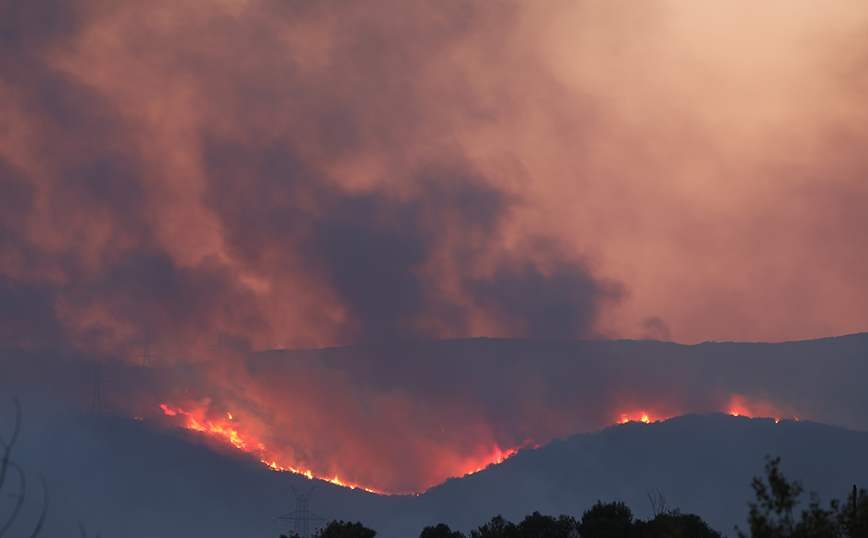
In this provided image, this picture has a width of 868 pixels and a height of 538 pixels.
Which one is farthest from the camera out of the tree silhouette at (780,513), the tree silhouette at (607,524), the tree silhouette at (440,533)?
the tree silhouette at (440,533)

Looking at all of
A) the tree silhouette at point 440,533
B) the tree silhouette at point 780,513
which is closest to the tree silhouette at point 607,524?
the tree silhouette at point 440,533

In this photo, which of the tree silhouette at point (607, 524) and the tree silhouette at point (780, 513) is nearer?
the tree silhouette at point (780, 513)

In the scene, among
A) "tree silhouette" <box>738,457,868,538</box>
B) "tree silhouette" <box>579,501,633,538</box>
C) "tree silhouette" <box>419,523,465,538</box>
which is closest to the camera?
"tree silhouette" <box>738,457,868,538</box>

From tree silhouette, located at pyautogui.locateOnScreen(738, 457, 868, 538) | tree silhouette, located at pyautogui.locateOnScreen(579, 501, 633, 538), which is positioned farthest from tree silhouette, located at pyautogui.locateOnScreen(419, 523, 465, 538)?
tree silhouette, located at pyautogui.locateOnScreen(738, 457, 868, 538)

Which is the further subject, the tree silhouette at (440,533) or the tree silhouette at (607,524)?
the tree silhouette at (440,533)

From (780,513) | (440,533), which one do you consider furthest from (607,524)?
(780,513)

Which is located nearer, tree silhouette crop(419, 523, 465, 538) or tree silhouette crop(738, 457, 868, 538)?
tree silhouette crop(738, 457, 868, 538)

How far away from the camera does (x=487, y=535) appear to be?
10488 centimetres

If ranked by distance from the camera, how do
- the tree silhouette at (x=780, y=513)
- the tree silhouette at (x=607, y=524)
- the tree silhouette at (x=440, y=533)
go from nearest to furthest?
the tree silhouette at (x=780, y=513), the tree silhouette at (x=607, y=524), the tree silhouette at (x=440, y=533)

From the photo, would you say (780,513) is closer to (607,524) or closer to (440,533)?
(607,524)

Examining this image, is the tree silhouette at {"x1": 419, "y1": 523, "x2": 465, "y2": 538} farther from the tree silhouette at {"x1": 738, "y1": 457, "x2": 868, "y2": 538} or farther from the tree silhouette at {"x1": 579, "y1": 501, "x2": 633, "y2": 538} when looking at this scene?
the tree silhouette at {"x1": 738, "y1": 457, "x2": 868, "y2": 538}

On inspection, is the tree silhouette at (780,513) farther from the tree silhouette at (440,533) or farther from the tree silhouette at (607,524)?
the tree silhouette at (440,533)

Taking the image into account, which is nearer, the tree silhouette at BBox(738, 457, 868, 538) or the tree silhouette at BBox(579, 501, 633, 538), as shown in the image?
the tree silhouette at BBox(738, 457, 868, 538)

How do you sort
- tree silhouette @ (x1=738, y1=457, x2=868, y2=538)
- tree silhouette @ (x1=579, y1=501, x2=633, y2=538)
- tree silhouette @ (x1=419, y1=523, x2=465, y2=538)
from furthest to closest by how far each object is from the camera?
tree silhouette @ (x1=419, y1=523, x2=465, y2=538) → tree silhouette @ (x1=579, y1=501, x2=633, y2=538) → tree silhouette @ (x1=738, y1=457, x2=868, y2=538)
